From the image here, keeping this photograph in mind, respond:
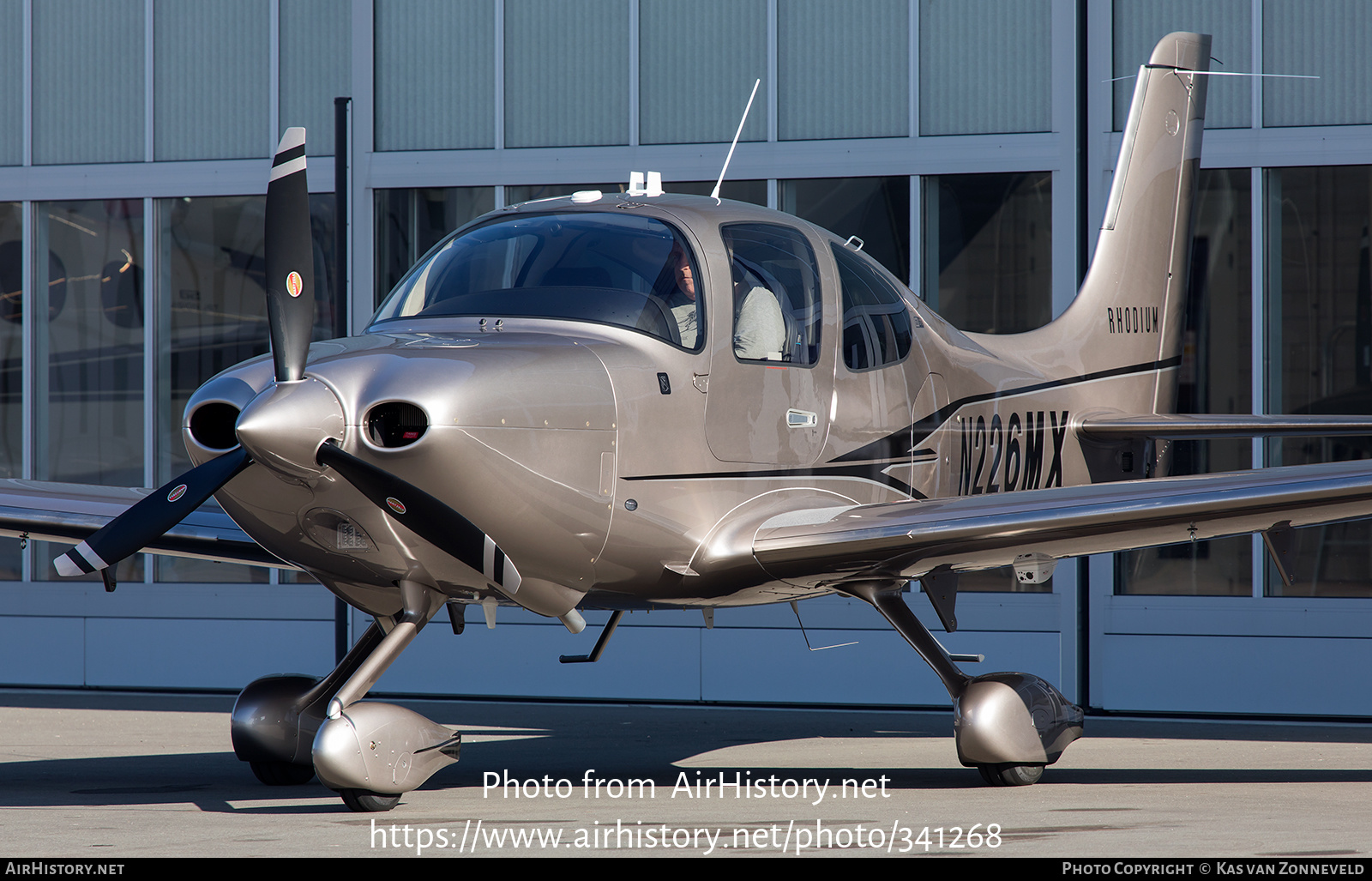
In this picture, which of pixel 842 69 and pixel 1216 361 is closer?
pixel 1216 361

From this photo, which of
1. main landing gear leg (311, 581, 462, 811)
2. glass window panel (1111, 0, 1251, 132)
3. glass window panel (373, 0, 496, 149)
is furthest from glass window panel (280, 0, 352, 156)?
main landing gear leg (311, 581, 462, 811)

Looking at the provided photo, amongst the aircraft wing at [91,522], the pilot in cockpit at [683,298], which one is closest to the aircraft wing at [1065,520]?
the pilot in cockpit at [683,298]

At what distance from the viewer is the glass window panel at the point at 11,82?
14.2m

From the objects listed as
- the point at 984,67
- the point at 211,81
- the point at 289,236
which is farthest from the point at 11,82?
the point at 289,236

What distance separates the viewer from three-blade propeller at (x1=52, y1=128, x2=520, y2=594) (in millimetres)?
5434

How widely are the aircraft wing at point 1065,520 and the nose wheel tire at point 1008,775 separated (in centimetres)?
103

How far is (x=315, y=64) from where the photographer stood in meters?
13.6

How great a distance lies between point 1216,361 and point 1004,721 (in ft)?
19.3

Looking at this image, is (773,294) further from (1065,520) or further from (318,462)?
(318,462)

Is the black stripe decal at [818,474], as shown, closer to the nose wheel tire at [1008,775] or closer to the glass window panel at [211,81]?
the nose wheel tire at [1008,775]

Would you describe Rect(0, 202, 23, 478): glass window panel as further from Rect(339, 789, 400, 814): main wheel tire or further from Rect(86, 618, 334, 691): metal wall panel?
Rect(339, 789, 400, 814): main wheel tire

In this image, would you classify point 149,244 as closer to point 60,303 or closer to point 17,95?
point 60,303

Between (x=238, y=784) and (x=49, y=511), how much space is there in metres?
1.70
